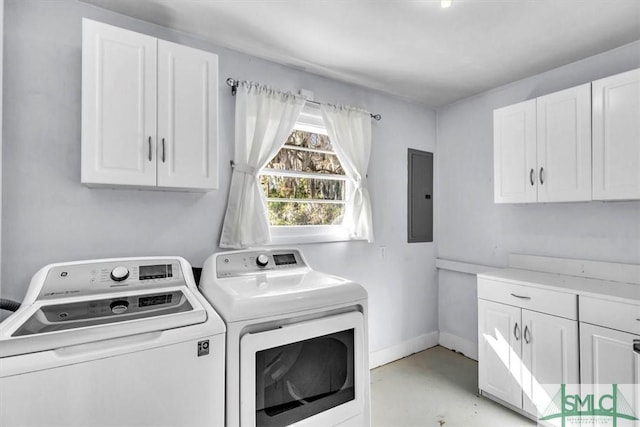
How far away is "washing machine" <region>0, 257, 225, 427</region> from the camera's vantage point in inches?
38.1

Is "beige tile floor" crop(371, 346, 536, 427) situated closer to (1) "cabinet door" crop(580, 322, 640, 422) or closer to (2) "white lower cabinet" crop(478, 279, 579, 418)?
(2) "white lower cabinet" crop(478, 279, 579, 418)

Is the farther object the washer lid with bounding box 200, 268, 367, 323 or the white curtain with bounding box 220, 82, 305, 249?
the white curtain with bounding box 220, 82, 305, 249

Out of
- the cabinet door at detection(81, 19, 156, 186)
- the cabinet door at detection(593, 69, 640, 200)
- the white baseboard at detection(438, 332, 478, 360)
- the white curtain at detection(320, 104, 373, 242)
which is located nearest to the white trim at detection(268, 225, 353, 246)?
the white curtain at detection(320, 104, 373, 242)

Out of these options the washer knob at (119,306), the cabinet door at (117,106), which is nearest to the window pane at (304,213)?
the cabinet door at (117,106)

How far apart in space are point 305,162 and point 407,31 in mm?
1164

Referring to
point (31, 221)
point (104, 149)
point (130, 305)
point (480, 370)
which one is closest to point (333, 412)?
point (130, 305)

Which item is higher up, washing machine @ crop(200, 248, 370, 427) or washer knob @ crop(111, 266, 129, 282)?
washer knob @ crop(111, 266, 129, 282)

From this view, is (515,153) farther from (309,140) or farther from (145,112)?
(145,112)

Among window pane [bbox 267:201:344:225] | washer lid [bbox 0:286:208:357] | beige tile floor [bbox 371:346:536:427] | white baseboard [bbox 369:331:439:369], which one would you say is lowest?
beige tile floor [bbox 371:346:536:427]

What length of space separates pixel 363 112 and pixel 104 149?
6.42 feet

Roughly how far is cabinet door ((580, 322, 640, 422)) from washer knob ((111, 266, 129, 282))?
2572 mm

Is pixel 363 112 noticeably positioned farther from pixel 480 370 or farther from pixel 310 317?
pixel 480 370

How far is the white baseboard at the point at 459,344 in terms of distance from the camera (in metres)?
3.07

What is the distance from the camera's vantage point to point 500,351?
7.59ft
